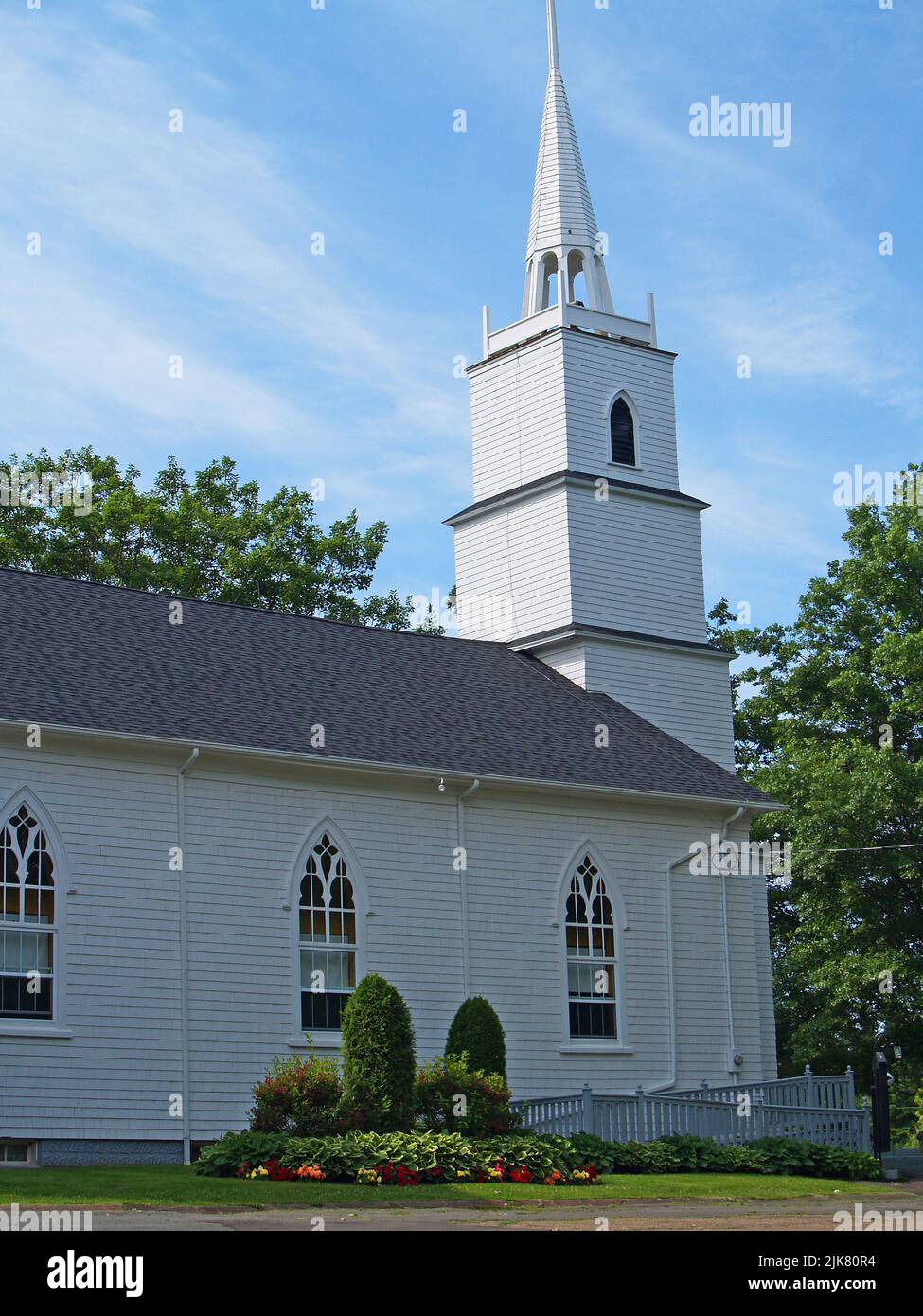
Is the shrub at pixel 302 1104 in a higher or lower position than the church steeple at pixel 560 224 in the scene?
lower

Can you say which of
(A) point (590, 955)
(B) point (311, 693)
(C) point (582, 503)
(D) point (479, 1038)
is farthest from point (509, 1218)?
(C) point (582, 503)

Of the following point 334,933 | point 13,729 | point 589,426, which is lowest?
point 334,933

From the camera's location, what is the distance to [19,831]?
2458 centimetres

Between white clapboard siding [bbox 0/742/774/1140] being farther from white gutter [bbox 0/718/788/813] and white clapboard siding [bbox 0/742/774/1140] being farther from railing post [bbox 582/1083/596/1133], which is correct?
railing post [bbox 582/1083/596/1133]

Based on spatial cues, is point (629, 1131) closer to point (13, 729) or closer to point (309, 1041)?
point (309, 1041)

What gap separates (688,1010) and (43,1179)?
1402cm

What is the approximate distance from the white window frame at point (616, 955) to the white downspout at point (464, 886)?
1.83 meters

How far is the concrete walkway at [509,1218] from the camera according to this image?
51.6 ft

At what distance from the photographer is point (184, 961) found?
2561 centimetres

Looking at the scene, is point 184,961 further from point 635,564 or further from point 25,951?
point 635,564

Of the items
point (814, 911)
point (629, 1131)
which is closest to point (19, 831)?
point (629, 1131)

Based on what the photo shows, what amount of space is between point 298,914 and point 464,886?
3.12 m

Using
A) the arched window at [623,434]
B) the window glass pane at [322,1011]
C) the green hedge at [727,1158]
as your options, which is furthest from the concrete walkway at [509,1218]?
the arched window at [623,434]

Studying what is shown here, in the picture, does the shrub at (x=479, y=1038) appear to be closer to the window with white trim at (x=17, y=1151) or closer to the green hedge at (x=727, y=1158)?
the green hedge at (x=727, y=1158)
